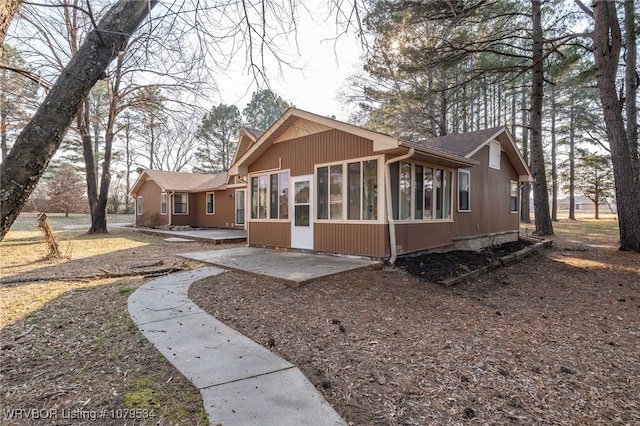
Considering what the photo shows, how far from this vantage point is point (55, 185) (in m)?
27.3

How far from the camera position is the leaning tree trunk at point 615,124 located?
347 inches

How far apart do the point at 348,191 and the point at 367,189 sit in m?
0.50

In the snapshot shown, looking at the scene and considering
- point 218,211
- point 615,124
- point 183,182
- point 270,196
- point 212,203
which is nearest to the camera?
point 615,124

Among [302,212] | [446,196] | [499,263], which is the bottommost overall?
[499,263]

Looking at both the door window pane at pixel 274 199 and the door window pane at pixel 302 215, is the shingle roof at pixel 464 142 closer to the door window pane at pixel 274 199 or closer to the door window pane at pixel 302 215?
the door window pane at pixel 302 215

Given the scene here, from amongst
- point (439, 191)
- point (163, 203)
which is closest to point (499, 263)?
point (439, 191)

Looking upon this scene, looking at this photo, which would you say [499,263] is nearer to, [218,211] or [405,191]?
[405,191]

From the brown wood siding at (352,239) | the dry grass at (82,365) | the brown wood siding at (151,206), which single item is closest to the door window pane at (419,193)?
the brown wood siding at (352,239)

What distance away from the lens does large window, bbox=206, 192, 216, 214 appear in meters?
18.6

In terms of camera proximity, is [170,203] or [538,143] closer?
[538,143]

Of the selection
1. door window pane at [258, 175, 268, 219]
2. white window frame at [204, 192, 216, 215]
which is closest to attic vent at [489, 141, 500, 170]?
door window pane at [258, 175, 268, 219]

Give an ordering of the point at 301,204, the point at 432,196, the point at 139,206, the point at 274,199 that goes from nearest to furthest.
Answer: the point at 432,196
the point at 301,204
the point at 274,199
the point at 139,206

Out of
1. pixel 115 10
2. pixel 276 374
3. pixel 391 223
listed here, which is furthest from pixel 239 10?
pixel 391 223

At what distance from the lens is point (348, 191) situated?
754cm
